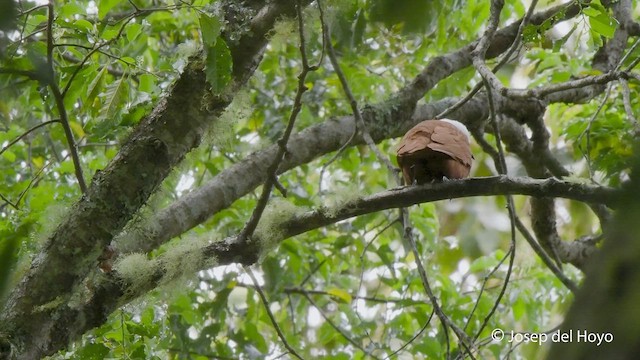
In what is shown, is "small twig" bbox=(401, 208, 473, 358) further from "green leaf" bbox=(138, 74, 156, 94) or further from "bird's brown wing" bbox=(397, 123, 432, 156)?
"green leaf" bbox=(138, 74, 156, 94)

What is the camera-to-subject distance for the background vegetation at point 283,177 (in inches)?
55.9

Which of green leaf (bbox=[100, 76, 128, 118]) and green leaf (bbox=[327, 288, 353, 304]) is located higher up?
green leaf (bbox=[327, 288, 353, 304])

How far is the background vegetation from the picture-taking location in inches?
55.9

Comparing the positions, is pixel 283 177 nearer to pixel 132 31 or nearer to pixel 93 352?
pixel 132 31

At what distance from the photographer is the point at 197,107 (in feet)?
5.45

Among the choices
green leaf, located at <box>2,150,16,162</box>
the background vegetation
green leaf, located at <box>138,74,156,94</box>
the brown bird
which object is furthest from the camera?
green leaf, located at <box>2,150,16,162</box>

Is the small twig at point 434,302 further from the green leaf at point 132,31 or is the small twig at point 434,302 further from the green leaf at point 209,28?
Result: the green leaf at point 132,31

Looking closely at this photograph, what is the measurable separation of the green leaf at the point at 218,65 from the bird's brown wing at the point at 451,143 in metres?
0.61

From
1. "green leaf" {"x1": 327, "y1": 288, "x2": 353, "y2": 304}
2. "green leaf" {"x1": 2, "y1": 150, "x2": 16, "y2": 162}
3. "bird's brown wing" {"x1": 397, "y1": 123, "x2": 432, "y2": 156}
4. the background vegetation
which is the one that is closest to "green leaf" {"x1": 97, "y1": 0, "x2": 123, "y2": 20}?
the background vegetation

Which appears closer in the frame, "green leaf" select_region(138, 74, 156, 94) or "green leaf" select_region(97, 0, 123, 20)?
"green leaf" select_region(97, 0, 123, 20)

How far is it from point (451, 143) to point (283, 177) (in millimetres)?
1709

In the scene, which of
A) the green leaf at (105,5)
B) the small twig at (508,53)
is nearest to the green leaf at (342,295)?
the small twig at (508,53)

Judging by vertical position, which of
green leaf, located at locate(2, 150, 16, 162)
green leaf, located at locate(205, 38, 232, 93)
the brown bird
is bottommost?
green leaf, located at locate(205, 38, 232, 93)

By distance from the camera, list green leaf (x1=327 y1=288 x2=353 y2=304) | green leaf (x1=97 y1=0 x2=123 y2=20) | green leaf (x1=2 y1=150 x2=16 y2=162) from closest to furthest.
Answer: green leaf (x1=97 y1=0 x2=123 y2=20) → green leaf (x1=2 y1=150 x2=16 y2=162) → green leaf (x1=327 y1=288 x2=353 y2=304)
